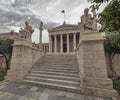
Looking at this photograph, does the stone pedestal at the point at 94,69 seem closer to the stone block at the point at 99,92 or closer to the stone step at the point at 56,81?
the stone block at the point at 99,92

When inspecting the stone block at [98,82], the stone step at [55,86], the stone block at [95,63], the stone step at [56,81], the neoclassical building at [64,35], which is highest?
the neoclassical building at [64,35]

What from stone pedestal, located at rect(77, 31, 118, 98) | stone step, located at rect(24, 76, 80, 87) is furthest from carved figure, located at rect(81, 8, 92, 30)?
stone step, located at rect(24, 76, 80, 87)

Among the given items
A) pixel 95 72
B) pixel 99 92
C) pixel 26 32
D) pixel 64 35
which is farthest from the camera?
pixel 64 35

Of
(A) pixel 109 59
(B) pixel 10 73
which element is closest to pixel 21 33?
(B) pixel 10 73

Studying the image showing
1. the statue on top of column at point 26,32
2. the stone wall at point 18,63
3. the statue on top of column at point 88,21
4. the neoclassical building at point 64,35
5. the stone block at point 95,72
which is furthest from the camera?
the neoclassical building at point 64,35

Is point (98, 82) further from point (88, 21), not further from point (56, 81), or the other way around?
point (88, 21)

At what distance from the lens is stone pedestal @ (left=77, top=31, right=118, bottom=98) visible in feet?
12.9

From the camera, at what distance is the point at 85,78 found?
426 cm

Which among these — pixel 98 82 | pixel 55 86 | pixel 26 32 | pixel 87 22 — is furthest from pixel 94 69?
pixel 26 32

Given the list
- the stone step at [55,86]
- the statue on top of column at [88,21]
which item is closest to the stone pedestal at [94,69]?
the stone step at [55,86]

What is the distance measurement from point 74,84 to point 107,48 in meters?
6.98

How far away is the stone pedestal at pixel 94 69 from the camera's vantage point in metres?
3.95

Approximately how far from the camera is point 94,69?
4305 millimetres

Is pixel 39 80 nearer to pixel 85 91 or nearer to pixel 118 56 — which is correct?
pixel 85 91
